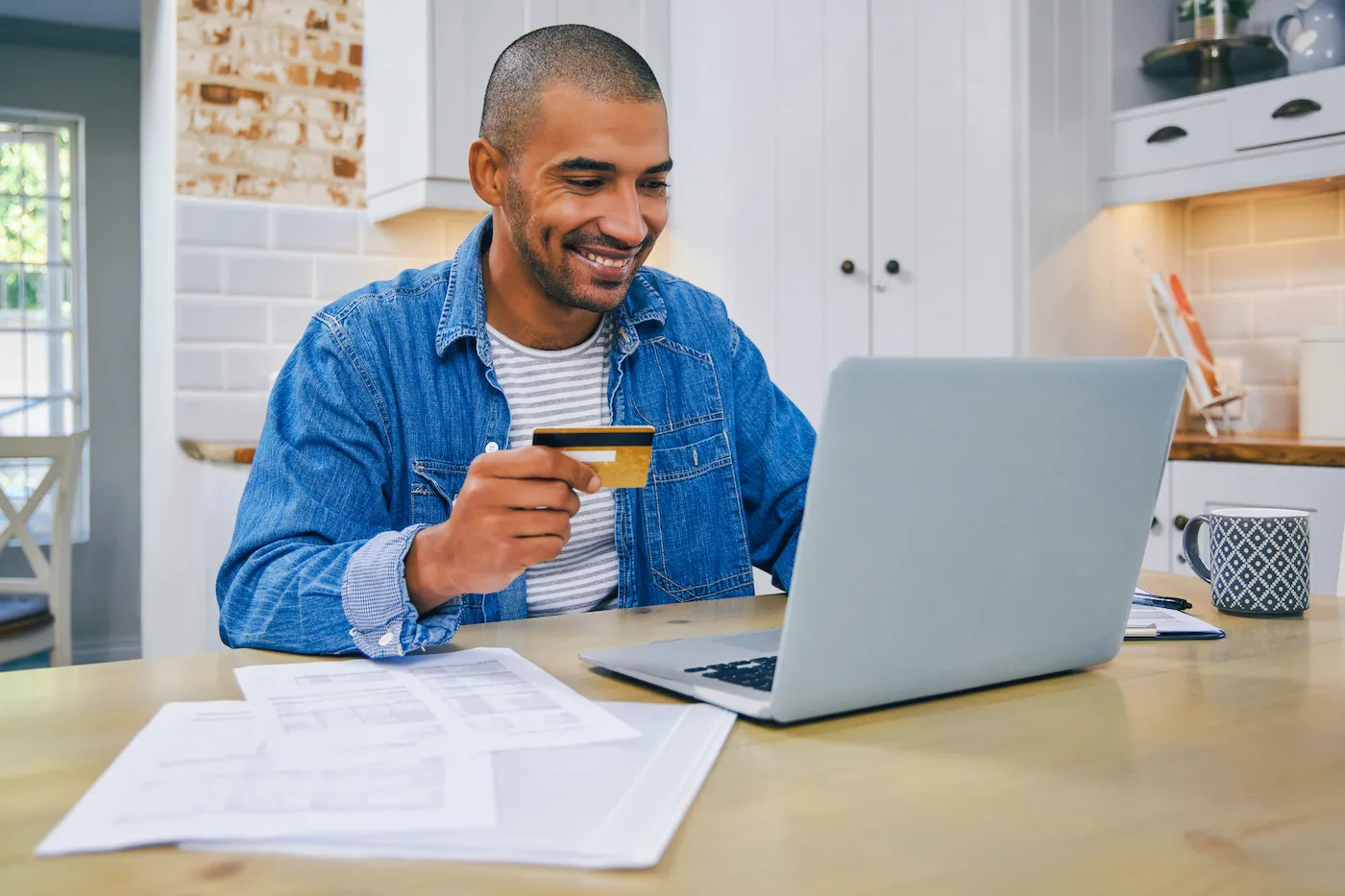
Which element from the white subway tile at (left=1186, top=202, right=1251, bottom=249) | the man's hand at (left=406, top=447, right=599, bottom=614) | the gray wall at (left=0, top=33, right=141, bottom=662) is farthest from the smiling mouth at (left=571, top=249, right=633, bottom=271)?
the gray wall at (left=0, top=33, right=141, bottom=662)

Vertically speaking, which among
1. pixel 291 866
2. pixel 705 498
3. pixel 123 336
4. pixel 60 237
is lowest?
pixel 291 866

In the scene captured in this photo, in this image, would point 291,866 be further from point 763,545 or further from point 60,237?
point 60,237

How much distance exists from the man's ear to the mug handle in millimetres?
890

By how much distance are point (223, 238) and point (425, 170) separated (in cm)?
53

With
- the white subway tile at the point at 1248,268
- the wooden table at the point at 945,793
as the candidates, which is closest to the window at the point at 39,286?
the white subway tile at the point at 1248,268

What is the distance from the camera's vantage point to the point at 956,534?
31.0 inches

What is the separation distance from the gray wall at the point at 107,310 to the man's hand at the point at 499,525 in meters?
4.28

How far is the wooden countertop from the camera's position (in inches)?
89.2

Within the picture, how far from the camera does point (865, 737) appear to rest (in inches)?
29.8

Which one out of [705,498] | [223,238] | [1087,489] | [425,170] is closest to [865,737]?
[1087,489]

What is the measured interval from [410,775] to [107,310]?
15.7ft

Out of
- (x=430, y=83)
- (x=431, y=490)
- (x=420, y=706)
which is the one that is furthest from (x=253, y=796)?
(x=430, y=83)

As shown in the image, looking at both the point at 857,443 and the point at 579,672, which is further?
the point at 579,672

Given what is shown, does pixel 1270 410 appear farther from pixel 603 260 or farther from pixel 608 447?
pixel 608 447
